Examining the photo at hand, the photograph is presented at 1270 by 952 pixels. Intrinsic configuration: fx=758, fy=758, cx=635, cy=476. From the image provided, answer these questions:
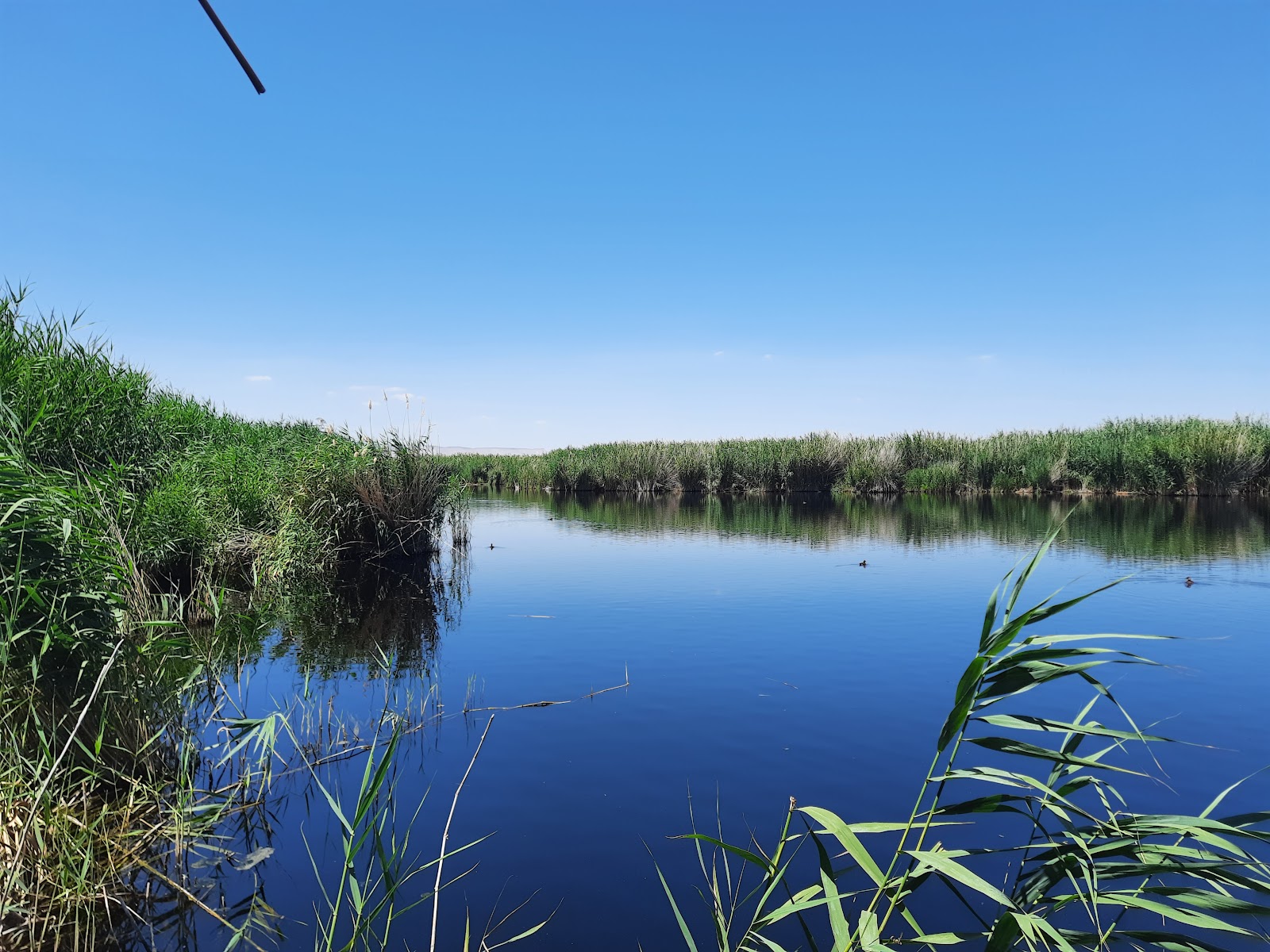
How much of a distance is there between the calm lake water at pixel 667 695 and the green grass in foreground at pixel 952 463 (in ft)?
53.8

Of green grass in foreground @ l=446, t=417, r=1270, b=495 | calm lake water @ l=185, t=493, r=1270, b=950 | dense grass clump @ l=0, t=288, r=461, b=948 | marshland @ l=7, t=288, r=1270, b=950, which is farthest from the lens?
green grass in foreground @ l=446, t=417, r=1270, b=495

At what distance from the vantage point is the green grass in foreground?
3103 centimetres

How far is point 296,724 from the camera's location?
666 centimetres

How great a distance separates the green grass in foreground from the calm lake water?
1640 centimetres

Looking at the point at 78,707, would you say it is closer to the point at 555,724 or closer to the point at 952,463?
the point at 555,724

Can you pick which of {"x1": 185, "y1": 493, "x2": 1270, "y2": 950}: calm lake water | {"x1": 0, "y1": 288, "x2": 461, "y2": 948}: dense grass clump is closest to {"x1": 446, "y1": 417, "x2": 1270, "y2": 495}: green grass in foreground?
{"x1": 185, "y1": 493, "x2": 1270, "y2": 950}: calm lake water

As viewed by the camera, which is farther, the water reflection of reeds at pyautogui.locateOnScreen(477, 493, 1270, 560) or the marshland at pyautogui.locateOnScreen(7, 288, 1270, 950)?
the water reflection of reeds at pyautogui.locateOnScreen(477, 493, 1270, 560)

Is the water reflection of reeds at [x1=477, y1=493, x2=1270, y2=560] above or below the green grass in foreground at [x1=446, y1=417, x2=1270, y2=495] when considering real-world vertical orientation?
below

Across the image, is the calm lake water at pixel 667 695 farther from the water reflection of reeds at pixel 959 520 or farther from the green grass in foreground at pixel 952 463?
the green grass in foreground at pixel 952 463

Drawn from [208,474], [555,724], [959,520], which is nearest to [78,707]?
[555,724]

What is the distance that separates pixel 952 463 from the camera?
123 feet

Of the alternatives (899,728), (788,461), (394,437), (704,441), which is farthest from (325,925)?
(704,441)

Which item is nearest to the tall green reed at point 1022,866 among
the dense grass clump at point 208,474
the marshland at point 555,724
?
the marshland at point 555,724

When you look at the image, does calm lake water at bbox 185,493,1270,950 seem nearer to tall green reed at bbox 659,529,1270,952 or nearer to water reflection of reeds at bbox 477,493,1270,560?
tall green reed at bbox 659,529,1270,952
